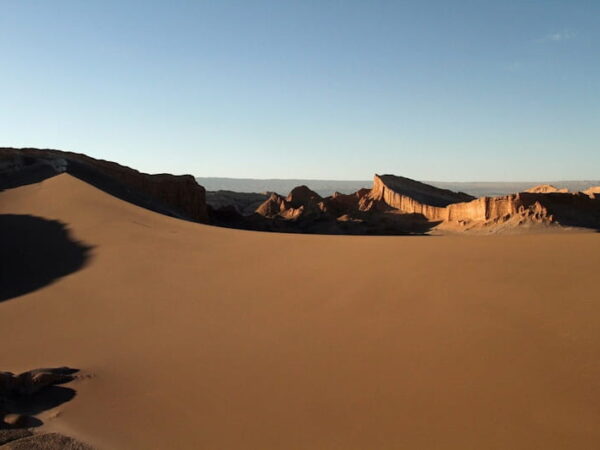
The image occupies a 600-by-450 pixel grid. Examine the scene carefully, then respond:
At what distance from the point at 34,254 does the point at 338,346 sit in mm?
6022

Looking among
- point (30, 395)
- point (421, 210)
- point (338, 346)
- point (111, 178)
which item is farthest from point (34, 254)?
point (421, 210)

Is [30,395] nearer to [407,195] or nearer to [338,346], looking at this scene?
[338,346]

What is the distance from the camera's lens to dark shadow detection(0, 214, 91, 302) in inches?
259

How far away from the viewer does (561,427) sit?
2.29 meters

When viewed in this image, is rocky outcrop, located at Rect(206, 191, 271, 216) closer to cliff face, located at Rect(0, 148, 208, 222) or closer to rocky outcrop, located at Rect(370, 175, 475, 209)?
rocky outcrop, located at Rect(370, 175, 475, 209)

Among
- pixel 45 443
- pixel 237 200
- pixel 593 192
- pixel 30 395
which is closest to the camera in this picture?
pixel 45 443

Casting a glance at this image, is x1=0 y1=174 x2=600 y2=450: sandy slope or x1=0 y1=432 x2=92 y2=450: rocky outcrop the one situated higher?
x1=0 y1=174 x2=600 y2=450: sandy slope

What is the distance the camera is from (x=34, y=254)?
7586mm

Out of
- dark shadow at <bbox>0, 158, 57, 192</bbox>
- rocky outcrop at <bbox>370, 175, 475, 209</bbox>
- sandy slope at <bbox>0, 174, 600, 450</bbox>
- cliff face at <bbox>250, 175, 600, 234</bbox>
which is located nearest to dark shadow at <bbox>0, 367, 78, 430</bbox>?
sandy slope at <bbox>0, 174, 600, 450</bbox>

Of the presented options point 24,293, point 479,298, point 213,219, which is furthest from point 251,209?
point 479,298

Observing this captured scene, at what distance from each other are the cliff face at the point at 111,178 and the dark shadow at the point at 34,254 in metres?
6.01

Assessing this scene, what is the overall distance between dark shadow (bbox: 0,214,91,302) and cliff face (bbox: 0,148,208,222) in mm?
6007

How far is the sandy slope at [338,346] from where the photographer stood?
2477mm

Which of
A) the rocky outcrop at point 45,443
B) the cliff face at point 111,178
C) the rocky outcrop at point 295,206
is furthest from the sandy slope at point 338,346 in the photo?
the rocky outcrop at point 295,206
